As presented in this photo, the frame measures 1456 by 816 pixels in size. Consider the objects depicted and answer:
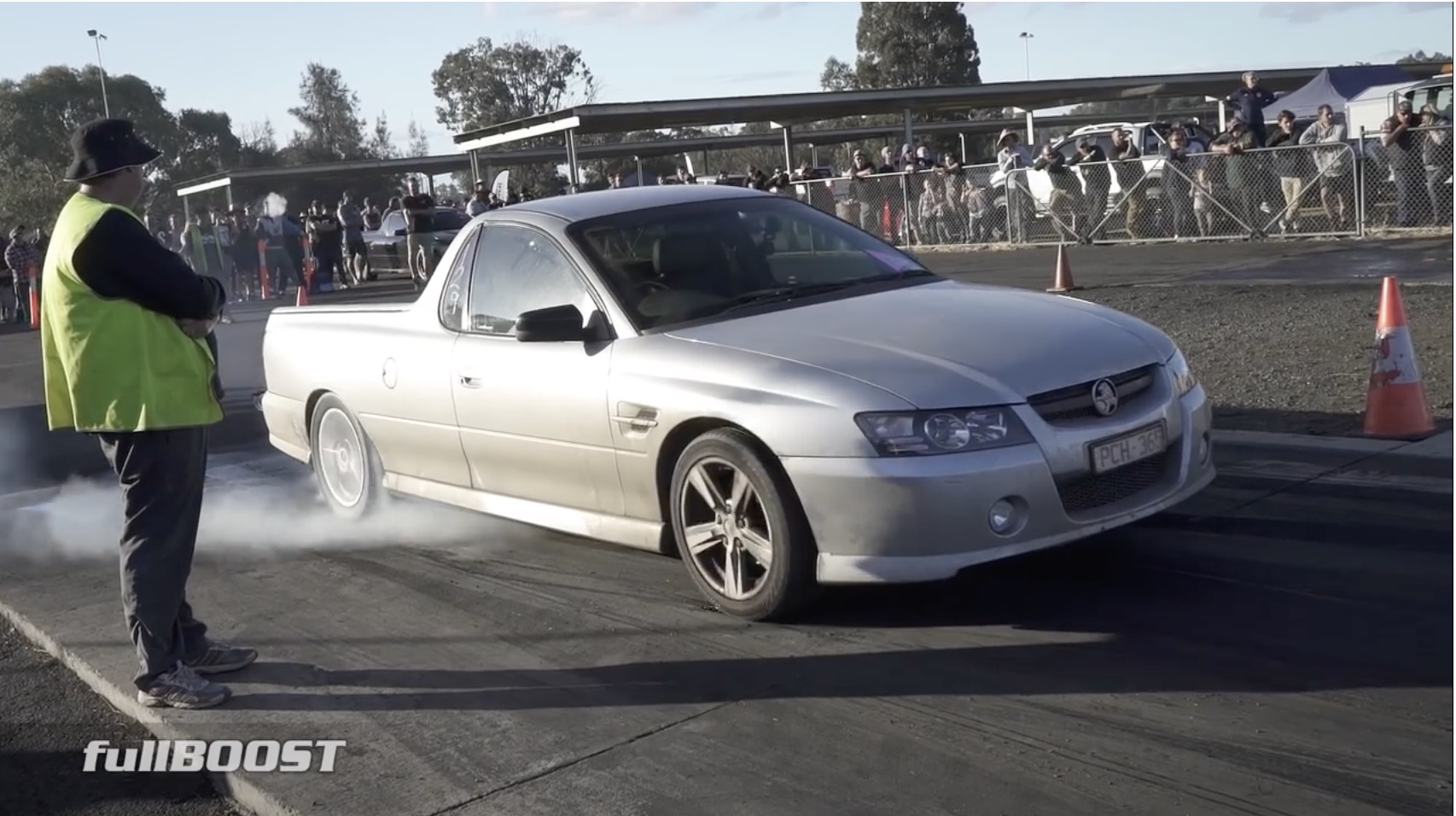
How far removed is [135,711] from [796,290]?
2913 millimetres

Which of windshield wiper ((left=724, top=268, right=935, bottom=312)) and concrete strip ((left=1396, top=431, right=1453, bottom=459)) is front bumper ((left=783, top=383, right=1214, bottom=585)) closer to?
windshield wiper ((left=724, top=268, right=935, bottom=312))

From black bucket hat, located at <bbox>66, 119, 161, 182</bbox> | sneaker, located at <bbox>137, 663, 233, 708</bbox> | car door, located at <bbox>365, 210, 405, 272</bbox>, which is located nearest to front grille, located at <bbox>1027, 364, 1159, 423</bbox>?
sneaker, located at <bbox>137, 663, 233, 708</bbox>

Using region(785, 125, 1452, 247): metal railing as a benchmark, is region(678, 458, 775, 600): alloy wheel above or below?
below

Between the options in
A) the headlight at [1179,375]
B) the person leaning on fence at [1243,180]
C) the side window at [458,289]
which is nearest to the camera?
the headlight at [1179,375]

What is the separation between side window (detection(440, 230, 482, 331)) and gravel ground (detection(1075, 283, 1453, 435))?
13.5ft

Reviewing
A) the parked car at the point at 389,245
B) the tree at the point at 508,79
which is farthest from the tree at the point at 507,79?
the parked car at the point at 389,245

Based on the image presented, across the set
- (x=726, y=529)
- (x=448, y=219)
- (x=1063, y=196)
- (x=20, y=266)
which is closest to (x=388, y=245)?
(x=448, y=219)

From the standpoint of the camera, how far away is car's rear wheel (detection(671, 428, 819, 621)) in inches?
199

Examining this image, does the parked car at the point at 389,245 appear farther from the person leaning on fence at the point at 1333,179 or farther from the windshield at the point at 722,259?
the windshield at the point at 722,259

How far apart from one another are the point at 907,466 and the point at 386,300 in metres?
3.50

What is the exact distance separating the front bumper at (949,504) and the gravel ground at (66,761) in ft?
6.71

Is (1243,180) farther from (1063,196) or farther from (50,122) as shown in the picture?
(50,122)

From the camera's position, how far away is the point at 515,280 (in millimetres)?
6414

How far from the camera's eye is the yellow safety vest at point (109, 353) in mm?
4781
